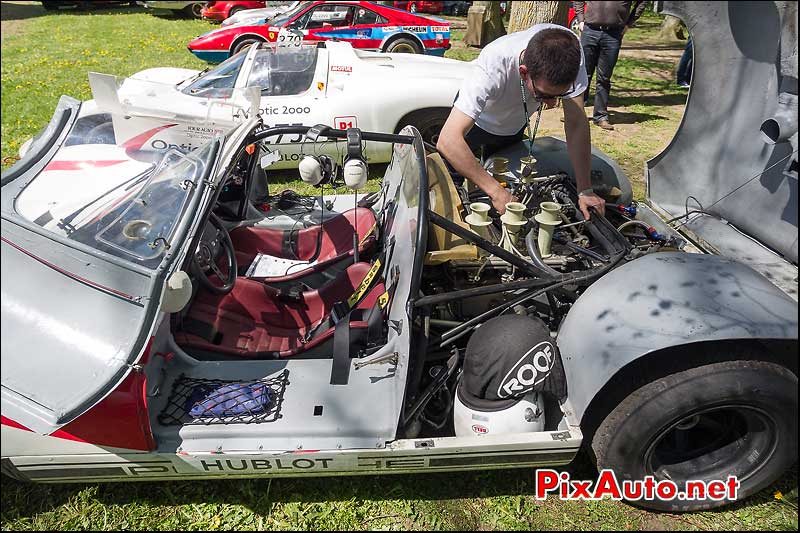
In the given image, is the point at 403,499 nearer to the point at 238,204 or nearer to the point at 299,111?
the point at 238,204

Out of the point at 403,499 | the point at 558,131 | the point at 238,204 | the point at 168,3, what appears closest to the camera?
the point at 403,499

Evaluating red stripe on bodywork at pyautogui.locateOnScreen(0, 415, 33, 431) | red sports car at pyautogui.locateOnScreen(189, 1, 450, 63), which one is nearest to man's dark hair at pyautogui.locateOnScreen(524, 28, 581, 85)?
red stripe on bodywork at pyautogui.locateOnScreen(0, 415, 33, 431)

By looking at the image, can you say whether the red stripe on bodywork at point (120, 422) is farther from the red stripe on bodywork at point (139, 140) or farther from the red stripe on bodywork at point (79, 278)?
the red stripe on bodywork at point (139, 140)

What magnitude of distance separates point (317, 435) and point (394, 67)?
4.75 meters

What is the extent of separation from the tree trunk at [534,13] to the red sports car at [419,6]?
37.1 feet

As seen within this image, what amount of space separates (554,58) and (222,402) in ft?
7.66

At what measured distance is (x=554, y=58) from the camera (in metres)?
2.62

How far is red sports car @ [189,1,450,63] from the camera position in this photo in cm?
1005

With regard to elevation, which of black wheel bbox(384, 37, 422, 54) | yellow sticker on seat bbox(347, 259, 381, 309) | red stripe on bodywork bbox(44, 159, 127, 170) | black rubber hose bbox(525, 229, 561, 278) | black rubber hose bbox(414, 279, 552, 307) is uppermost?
black wheel bbox(384, 37, 422, 54)

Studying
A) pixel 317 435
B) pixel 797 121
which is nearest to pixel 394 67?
pixel 797 121

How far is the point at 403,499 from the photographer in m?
2.52

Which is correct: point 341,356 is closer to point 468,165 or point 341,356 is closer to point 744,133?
point 468,165

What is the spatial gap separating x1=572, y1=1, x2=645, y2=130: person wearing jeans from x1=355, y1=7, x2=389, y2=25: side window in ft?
14.8

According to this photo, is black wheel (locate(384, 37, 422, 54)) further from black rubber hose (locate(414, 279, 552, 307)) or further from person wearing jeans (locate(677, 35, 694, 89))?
black rubber hose (locate(414, 279, 552, 307))
